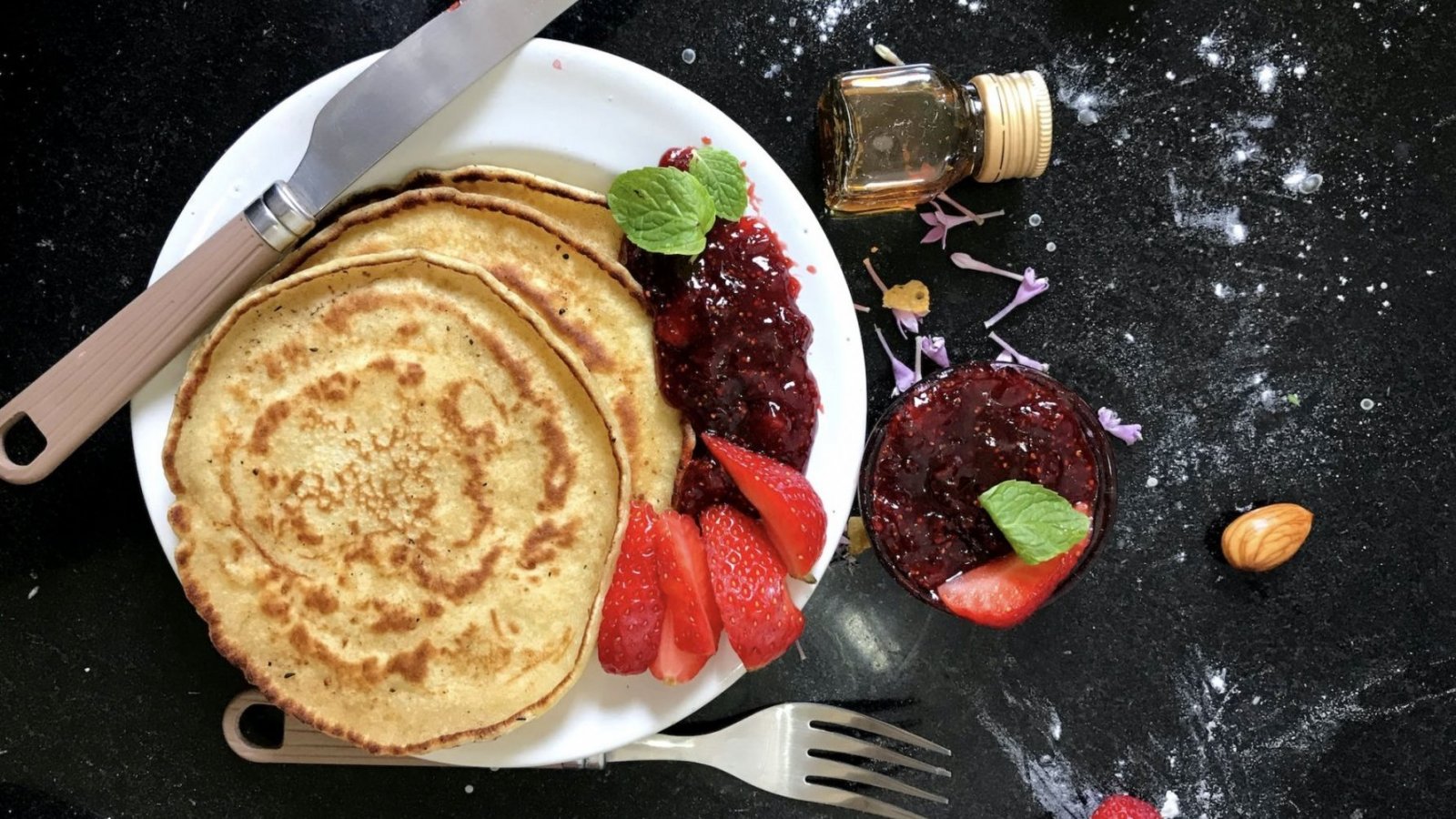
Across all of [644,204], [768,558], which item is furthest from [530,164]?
[768,558]

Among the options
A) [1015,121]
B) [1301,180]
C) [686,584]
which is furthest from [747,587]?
[1301,180]

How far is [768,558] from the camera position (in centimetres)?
164

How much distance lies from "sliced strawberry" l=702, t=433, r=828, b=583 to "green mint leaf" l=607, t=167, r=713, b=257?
1.02 ft

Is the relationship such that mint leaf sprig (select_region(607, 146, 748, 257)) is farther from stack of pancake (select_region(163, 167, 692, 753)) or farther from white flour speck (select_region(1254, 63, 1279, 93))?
white flour speck (select_region(1254, 63, 1279, 93))

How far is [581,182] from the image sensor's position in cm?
170

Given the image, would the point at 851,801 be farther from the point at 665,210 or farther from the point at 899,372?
the point at 665,210

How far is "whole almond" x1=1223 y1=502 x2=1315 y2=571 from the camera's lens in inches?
76.8

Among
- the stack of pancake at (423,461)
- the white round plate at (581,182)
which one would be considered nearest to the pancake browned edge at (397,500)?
the stack of pancake at (423,461)

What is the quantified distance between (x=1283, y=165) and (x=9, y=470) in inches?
92.1

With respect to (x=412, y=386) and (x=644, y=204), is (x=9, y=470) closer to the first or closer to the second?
(x=412, y=386)

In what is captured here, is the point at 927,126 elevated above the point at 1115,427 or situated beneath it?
elevated above

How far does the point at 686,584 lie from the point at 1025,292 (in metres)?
0.88

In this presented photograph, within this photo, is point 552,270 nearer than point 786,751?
Yes

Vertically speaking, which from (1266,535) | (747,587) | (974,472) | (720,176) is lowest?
(1266,535)
